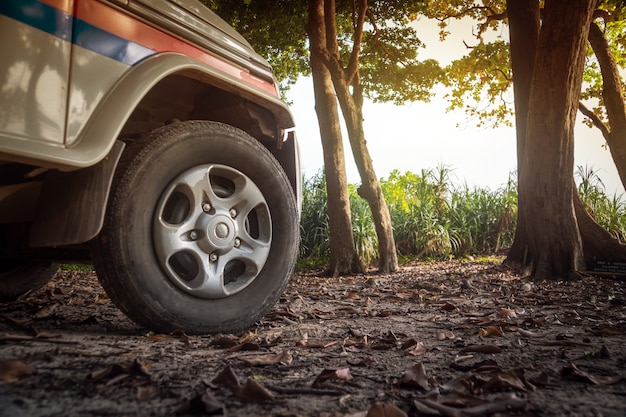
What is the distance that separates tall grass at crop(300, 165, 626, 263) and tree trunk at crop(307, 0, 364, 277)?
2210mm

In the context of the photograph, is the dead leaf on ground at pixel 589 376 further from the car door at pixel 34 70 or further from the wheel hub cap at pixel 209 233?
the car door at pixel 34 70

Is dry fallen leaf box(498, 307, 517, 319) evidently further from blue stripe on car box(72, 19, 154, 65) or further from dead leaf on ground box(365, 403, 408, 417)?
blue stripe on car box(72, 19, 154, 65)

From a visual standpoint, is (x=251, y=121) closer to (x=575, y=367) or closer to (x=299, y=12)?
(x=575, y=367)

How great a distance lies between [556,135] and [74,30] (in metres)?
5.81

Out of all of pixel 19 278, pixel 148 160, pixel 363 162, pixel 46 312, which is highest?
pixel 363 162

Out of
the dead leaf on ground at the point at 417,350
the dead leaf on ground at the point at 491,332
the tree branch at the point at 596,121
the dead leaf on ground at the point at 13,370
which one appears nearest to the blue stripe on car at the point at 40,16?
the dead leaf on ground at the point at 13,370

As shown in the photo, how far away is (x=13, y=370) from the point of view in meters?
1.44

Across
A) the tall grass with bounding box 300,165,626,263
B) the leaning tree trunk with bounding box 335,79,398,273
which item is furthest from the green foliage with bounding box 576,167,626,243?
the leaning tree trunk with bounding box 335,79,398,273

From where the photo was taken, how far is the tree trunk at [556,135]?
5.57m

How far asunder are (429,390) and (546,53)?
5754mm

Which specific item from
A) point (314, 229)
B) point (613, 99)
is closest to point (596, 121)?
point (613, 99)

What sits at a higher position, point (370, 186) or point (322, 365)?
point (370, 186)

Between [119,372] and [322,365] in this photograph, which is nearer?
[119,372]

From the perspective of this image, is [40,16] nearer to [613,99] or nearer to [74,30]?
[74,30]
